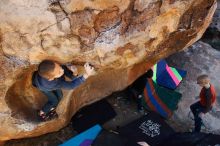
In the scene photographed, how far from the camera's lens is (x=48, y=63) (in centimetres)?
419

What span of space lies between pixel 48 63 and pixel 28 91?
77 cm

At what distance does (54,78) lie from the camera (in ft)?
14.0

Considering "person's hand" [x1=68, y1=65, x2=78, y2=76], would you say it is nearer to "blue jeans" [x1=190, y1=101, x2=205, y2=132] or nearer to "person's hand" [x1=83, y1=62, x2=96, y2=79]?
"person's hand" [x1=83, y1=62, x2=96, y2=79]

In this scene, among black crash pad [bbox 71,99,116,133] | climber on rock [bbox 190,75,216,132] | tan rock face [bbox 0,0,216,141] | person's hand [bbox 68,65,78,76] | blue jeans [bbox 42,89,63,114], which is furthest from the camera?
black crash pad [bbox 71,99,116,133]

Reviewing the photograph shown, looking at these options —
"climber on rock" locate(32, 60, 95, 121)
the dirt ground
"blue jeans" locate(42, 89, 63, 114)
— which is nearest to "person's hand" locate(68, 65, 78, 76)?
"climber on rock" locate(32, 60, 95, 121)

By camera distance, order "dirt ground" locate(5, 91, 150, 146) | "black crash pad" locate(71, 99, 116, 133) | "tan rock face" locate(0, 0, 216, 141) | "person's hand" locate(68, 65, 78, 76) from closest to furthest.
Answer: "tan rock face" locate(0, 0, 216, 141) < "person's hand" locate(68, 65, 78, 76) < "dirt ground" locate(5, 91, 150, 146) < "black crash pad" locate(71, 99, 116, 133)

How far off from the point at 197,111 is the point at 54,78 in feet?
6.62

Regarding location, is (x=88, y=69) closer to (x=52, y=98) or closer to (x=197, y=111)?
(x=52, y=98)

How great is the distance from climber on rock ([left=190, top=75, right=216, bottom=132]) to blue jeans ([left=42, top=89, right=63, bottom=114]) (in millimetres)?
1578

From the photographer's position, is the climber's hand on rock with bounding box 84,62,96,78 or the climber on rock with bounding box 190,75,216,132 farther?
the climber on rock with bounding box 190,75,216,132

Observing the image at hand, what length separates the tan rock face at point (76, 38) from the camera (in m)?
4.07

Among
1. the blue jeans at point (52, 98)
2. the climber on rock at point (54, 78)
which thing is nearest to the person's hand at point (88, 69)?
the climber on rock at point (54, 78)

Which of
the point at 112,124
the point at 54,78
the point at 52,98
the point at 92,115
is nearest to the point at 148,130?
the point at 112,124

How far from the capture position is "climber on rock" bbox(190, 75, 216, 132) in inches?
198
